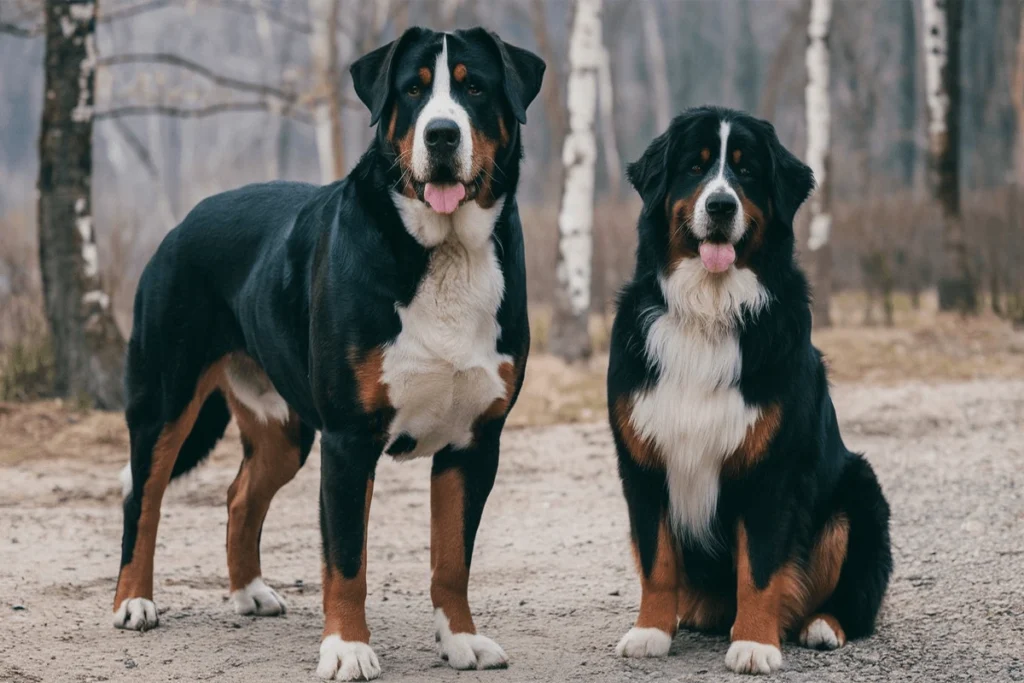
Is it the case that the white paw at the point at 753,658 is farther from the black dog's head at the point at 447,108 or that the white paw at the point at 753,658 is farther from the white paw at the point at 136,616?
the white paw at the point at 136,616

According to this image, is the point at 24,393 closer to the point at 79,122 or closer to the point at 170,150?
the point at 79,122

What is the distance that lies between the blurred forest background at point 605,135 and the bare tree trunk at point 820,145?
0.40 ft

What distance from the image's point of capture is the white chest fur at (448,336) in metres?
4.20

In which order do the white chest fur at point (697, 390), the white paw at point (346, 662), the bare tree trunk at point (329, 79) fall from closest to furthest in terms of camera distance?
the white paw at point (346, 662) → the white chest fur at point (697, 390) → the bare tree trunk at point (329, 79)

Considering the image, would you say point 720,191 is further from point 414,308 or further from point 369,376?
point 369,376

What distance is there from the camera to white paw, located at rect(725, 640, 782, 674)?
4219 millimetres

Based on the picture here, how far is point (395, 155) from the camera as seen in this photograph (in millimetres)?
4246

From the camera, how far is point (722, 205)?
429cm

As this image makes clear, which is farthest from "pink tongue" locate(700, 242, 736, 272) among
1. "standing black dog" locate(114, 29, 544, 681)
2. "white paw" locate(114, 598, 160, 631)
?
"white paw" locate(114, 598, 160, 631)

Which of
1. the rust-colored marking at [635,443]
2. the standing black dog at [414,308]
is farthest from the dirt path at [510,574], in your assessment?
the rust-colored marking at [635,443]

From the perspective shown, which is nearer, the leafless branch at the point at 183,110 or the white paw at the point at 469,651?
the white paw at the point at 469,651

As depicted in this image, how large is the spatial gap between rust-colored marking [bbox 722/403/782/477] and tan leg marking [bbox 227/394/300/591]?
194cm

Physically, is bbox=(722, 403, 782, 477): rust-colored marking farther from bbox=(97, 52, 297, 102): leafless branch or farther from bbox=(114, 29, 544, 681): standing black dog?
bbox=(97, 52, 297, 102): leafless branch

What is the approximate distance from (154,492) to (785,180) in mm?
2691
